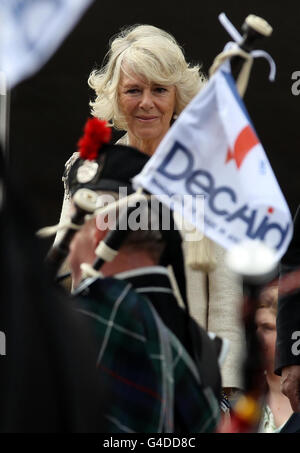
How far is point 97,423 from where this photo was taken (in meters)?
2.15

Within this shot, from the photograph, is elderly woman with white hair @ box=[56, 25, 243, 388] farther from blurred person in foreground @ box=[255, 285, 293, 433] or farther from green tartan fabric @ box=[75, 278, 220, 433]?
green tartan fabric @ box=[75, 278, 220, 433]

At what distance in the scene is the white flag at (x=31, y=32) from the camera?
6.81 ft

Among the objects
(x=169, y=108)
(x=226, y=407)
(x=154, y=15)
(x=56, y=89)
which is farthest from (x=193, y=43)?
(x=226, y=407)

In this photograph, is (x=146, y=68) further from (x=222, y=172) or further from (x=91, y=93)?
(x=91, y=93)

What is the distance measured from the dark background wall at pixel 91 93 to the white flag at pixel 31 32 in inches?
169

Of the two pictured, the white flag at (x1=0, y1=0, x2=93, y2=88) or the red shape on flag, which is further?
Result: the red shape on flag

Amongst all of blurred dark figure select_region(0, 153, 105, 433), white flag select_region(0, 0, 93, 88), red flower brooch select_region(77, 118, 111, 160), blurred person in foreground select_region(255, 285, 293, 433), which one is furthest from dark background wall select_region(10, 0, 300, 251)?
blurred dark figure select_region(0, 153, 105, 433)

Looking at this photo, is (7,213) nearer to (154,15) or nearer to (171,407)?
(171,407)

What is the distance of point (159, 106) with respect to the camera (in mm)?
4578

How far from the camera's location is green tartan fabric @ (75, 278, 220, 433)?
2.92 metres

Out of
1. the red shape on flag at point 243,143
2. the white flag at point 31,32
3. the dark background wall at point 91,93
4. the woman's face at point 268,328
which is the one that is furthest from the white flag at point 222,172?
the dark background wall at point 91,93

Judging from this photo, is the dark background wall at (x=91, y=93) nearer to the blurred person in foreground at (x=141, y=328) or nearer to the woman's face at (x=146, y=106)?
the woman's face at (x=146, y=106)

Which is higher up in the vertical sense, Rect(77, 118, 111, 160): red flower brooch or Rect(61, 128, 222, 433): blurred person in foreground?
Rect(77, 118, 111, 160): red flower brooch

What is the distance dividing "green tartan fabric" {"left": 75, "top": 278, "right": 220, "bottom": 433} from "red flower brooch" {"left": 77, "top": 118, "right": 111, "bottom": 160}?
399 millimetres
